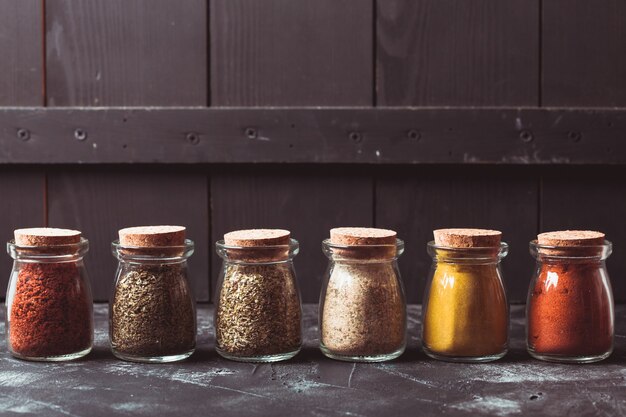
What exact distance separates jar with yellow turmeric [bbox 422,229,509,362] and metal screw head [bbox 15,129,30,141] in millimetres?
747

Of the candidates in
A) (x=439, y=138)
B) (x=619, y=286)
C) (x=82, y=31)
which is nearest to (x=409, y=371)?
(x=439, y=138)

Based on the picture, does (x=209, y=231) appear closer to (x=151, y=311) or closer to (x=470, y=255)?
(x=151, y=311)

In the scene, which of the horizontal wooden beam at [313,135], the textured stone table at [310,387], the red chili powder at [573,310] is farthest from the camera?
the horizontal wooden beam at [313,135]

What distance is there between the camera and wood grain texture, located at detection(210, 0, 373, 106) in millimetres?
1264

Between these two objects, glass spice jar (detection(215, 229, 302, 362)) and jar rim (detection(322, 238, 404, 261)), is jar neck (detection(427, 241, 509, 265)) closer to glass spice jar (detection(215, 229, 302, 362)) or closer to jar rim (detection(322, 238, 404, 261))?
jar rim (detection(322, 238, 404, 261))

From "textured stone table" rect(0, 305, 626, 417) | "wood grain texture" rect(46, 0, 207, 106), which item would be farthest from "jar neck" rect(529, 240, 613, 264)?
"wood grain texture" rect(46, 0, 207, 106)

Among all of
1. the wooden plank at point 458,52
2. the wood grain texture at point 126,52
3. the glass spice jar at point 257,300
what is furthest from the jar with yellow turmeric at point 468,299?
the wood grain texture at point 126,52

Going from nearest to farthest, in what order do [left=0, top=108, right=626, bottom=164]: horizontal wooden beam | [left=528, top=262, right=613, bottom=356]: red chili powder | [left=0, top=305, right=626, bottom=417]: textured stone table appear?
[left=0, top=305, right=626, bottom=417]: textured stone table
[left=528, top=262, right=613, bottom=356]: red chili powder
[left=0, top=108, right=626, bottom=164]: horizontal wooden beam

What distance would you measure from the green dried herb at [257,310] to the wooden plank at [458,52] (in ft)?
1.62

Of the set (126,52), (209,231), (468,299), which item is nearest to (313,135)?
(209,231)

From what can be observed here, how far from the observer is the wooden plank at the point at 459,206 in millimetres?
1270

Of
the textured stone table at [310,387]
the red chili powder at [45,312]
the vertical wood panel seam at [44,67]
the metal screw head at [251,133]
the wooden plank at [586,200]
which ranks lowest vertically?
the textured stone table at [310,387]

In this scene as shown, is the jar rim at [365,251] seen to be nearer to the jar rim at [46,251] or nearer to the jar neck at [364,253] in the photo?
the jar neck at [364,253]

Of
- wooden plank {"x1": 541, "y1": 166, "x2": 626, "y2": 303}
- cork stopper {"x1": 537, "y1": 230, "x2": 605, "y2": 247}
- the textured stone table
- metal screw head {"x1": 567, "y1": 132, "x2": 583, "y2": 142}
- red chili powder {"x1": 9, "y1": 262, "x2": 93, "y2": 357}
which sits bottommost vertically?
the textured stone table
